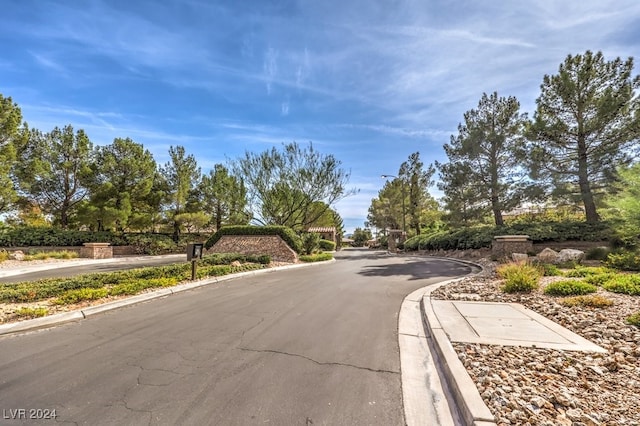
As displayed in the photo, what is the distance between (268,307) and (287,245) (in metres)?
11.4

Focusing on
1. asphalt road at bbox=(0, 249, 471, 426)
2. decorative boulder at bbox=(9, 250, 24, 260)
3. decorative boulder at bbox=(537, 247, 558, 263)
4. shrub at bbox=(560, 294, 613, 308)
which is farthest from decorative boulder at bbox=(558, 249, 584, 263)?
decorative boulder at bbox=(9, 250, 24, 260)

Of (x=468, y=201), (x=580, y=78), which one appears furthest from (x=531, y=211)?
(x=580, y=78)

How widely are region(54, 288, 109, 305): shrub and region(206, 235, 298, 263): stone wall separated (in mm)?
10312

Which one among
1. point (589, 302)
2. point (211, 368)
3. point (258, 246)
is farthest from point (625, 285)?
point (258, 246)

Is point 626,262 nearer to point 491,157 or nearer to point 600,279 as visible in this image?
point 600,279

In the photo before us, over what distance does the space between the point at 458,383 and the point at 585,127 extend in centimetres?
1862

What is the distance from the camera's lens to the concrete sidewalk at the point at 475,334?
Answer: 2542 millimetres

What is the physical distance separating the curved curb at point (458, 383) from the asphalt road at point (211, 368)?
528mm

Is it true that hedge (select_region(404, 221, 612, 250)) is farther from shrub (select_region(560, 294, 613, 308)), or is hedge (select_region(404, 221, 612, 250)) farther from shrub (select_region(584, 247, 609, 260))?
shrub (select_region(560, 294, 613, 308))

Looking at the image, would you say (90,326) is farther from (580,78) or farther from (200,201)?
(200,201)

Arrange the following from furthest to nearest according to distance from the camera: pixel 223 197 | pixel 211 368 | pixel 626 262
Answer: pixel 223 197
pixel 626 262
pixel 211 368

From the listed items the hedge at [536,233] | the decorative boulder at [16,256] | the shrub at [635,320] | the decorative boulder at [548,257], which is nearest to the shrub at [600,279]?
the shrub at [635,320]

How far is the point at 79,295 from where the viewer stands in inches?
246

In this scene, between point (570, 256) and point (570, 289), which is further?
point (570, 256)
